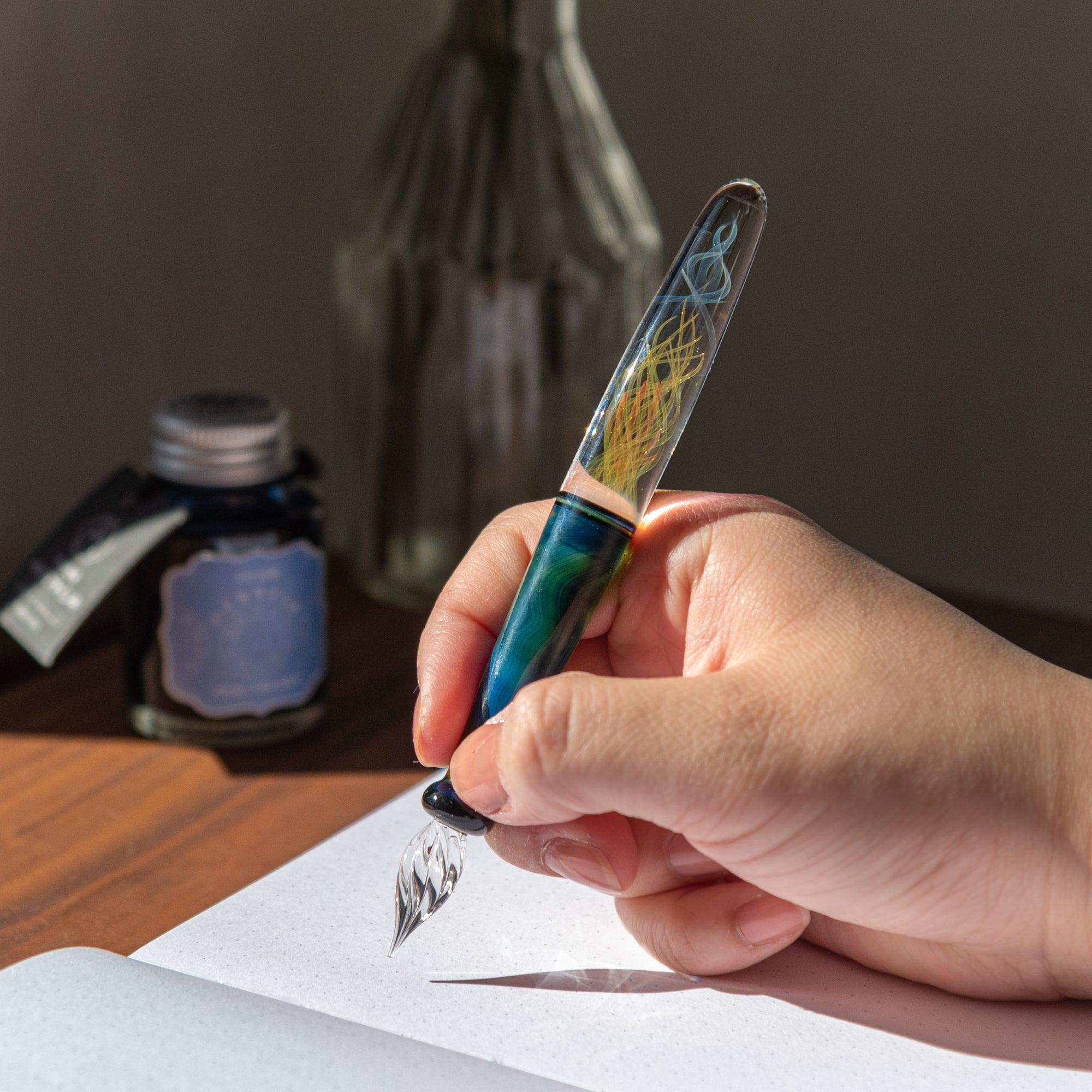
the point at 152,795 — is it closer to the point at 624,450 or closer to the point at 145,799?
the point at 145,799

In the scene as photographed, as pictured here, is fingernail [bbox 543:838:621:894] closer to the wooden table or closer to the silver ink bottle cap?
the wooden table

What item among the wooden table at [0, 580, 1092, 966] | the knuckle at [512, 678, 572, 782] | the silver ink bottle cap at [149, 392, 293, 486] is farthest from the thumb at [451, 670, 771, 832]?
the silver ink bottle cap at [149, 392, 293, 486]

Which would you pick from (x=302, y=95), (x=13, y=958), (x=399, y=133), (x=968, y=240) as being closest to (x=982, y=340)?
(x=968, y=240)

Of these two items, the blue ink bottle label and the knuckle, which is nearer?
the knuckle

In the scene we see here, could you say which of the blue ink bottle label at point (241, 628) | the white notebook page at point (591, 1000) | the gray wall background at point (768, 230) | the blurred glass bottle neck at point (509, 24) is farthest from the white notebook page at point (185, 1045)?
the blurred glass bottle neck at point (509, 24)

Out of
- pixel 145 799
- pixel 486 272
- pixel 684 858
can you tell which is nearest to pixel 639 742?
pixel 684 858

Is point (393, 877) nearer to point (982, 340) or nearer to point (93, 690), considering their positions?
point (93, 690)

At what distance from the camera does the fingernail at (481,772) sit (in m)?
0.42

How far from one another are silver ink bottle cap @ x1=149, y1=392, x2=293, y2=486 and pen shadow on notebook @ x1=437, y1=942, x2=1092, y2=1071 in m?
0.31

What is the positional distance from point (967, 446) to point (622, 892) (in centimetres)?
52

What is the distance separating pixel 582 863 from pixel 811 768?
12cm

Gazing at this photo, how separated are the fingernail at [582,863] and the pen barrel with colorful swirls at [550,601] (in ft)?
0.14

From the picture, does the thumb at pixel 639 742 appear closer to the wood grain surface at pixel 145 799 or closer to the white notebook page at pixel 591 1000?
the white notebook page at pixel 591 1000

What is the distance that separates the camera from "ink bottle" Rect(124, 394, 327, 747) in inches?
26.0
